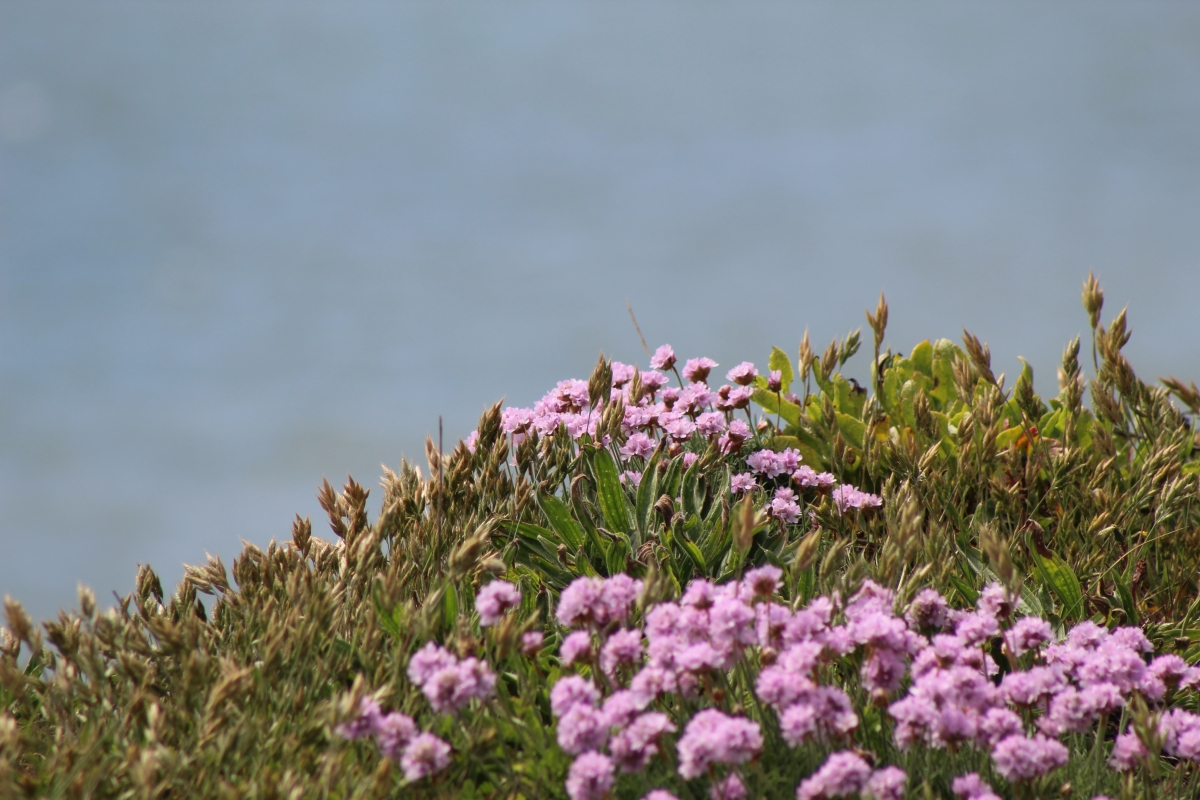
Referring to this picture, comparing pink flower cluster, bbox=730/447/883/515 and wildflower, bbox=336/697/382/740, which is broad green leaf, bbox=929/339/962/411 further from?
wildflower, bbox=336/697/382/740

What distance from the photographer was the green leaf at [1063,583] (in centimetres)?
394

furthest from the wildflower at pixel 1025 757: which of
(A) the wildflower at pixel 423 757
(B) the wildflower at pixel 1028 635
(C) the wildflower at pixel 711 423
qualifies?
(C) the wildflower at pixel 711 423

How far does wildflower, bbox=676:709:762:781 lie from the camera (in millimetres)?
2152

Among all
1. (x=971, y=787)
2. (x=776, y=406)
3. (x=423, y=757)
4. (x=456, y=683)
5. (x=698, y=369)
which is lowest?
(x=971, y=787)

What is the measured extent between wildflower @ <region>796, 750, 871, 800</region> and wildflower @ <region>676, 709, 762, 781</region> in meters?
0.15

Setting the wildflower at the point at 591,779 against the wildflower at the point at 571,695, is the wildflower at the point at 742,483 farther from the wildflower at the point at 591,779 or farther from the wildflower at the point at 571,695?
the wildflower at the point at 591,779

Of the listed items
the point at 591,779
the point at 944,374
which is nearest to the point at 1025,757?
the point at 591,779

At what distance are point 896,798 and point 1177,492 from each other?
301 cm

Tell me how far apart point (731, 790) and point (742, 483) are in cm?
251

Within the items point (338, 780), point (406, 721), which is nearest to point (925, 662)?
point (406, 721)

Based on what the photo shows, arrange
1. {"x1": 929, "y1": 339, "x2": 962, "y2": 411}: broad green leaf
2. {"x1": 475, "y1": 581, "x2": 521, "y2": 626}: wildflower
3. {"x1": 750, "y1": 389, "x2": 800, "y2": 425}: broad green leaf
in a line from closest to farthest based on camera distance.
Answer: {"x1": 475, "y1": 581, "x2": 521, "y2": 626}: wildflower → {"x1": 750, "y1": 389, "x2": 800, "y2": 425}: broad green leaf → {"x1": 929, "y1": 339, "x2": 962, "y2": 411}: broad green leaf

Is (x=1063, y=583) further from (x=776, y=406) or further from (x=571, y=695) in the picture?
(x=571, y=695)

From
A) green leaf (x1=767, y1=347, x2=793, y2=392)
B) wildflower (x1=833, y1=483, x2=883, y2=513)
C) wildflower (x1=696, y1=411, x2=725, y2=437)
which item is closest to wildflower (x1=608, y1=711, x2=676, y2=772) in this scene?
wildflower (x1=833, y1=483, x2=883, y2=513)

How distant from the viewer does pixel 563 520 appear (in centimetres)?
425
